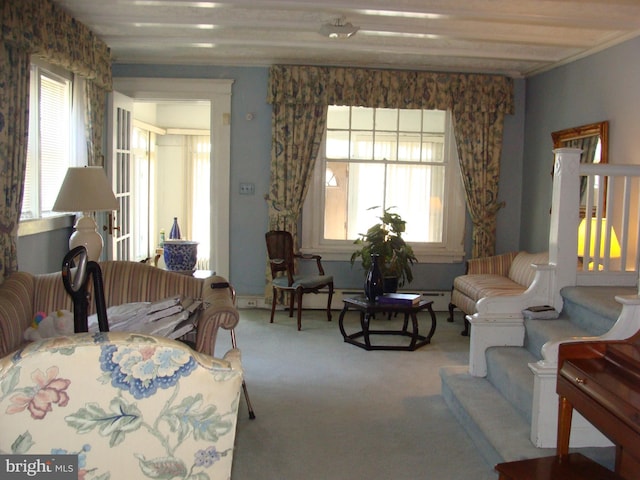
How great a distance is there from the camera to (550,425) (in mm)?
3074

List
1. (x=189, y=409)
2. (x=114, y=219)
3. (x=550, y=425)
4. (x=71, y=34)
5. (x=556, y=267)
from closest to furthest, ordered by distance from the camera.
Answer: (x=189, y=409) → (x=550, y=425) → (x=556, y=267) → (x=71, y=34) → (x=114, y=219)

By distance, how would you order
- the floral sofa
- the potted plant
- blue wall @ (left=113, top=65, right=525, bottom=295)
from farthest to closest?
blue wall @ (left=113, top=65, right=525, bottom=295) < the potted plant < the floral sofa

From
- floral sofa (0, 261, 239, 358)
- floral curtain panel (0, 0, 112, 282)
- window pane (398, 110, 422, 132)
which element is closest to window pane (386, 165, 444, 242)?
window pane (398, 110, 422, 132)

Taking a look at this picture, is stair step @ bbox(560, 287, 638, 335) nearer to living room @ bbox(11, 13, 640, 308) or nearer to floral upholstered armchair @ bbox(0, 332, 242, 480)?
living room @ bbox(11, 13, 640, 308)

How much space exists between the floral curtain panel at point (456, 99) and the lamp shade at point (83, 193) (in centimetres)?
255

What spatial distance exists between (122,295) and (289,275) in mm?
2277

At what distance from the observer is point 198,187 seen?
9508 millimetres

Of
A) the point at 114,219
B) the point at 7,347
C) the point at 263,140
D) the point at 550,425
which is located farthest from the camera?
the point at 263,140

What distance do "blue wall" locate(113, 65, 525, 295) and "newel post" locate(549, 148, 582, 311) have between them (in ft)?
9.60

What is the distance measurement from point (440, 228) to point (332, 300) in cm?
143

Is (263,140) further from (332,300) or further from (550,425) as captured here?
(550,425)

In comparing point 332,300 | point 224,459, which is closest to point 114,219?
point 332,300

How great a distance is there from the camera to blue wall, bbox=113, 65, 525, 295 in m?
6.77

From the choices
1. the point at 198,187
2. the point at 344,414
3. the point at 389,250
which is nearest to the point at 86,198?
the point at 344,414
